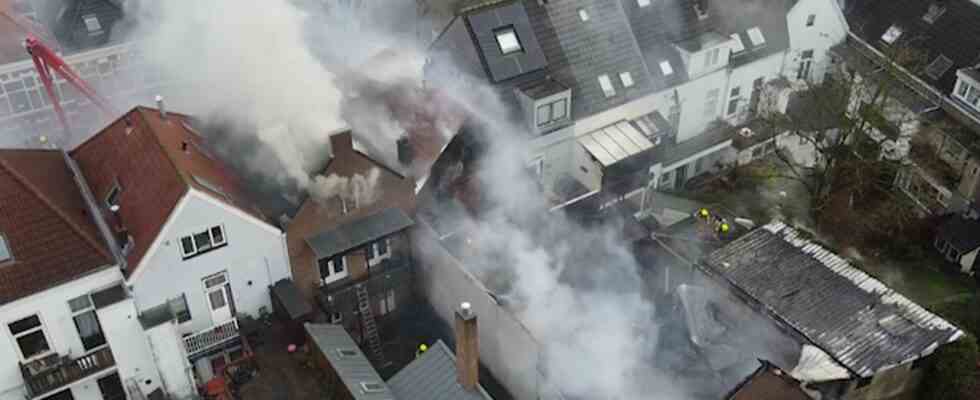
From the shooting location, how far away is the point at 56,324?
82.5 feet

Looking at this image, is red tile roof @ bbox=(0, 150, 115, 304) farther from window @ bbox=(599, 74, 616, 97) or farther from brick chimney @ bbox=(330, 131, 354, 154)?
window @ bbox=(599, 74, 616, 97)

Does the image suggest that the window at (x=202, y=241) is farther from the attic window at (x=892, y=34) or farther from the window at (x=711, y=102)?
the attic window at (x=892, y=34)

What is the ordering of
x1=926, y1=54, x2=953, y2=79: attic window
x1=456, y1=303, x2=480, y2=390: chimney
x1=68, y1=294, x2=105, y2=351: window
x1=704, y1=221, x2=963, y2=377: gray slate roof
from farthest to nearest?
1. x1=926, y1=54, x2=953, y2=79: attic window
2. x1=704, y1=221, x2=963, y2=377: gray slate roof
3. x1=68, y1=294, x2=105, y2=351: window
4. x1=456, y1=303, x2=480, y2=390: chimney

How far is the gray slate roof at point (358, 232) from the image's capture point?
2889 centimetres

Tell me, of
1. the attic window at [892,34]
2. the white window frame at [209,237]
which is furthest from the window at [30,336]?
the attic window at [892,34]

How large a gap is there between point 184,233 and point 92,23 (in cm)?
2339

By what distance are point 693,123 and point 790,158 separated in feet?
20.2

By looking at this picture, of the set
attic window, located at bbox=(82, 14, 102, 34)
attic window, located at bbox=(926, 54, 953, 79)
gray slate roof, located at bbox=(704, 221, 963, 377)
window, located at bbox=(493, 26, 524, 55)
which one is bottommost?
gray slate roof, located at bbox=(704, 221, 963, 377)

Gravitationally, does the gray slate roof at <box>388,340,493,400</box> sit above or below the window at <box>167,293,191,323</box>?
below

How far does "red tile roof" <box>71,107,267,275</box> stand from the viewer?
26.3 metres

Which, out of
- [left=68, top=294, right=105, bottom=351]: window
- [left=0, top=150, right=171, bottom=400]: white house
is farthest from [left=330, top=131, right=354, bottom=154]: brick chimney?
[left=68, top=294, right=105, bottom=351]: window

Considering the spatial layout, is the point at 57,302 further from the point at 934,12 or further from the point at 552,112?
the point at 934,12

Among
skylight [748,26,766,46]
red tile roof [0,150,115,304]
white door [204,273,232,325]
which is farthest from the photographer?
skylight [748,26,766,46]

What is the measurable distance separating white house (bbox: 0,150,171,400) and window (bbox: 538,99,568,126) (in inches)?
688
